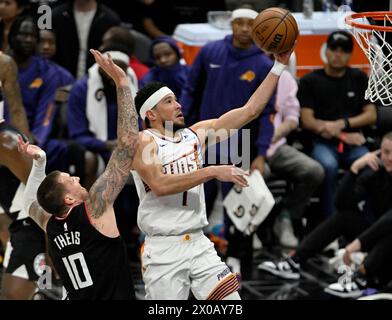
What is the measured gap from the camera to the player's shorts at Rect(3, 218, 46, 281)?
7.76 metres

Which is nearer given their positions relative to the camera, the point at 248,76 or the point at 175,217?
the point at 175,217

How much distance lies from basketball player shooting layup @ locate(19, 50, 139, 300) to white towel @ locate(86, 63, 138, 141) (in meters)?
3.17

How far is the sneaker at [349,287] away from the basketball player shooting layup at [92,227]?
116 inches

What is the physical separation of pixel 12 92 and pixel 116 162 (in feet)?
8.22

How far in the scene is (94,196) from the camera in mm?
6230

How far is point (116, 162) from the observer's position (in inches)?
A: 249

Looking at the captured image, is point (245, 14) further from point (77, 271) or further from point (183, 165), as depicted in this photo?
point (77, 271)

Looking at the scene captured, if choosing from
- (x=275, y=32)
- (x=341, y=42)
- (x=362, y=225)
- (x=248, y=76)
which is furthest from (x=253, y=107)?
(x=341, y=42)

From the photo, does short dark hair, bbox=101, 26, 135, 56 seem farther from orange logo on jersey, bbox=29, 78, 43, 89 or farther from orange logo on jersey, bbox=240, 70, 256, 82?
orange logo on jersey, bbox=240, 70, 256, 82

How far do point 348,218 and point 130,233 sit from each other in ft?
6.69

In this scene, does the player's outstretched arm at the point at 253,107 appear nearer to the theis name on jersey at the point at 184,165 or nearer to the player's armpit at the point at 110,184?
the theis name on jersey at the point at 184,165

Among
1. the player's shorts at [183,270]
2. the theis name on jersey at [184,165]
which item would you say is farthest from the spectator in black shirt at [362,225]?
the theis name on jersey at [184,165]
